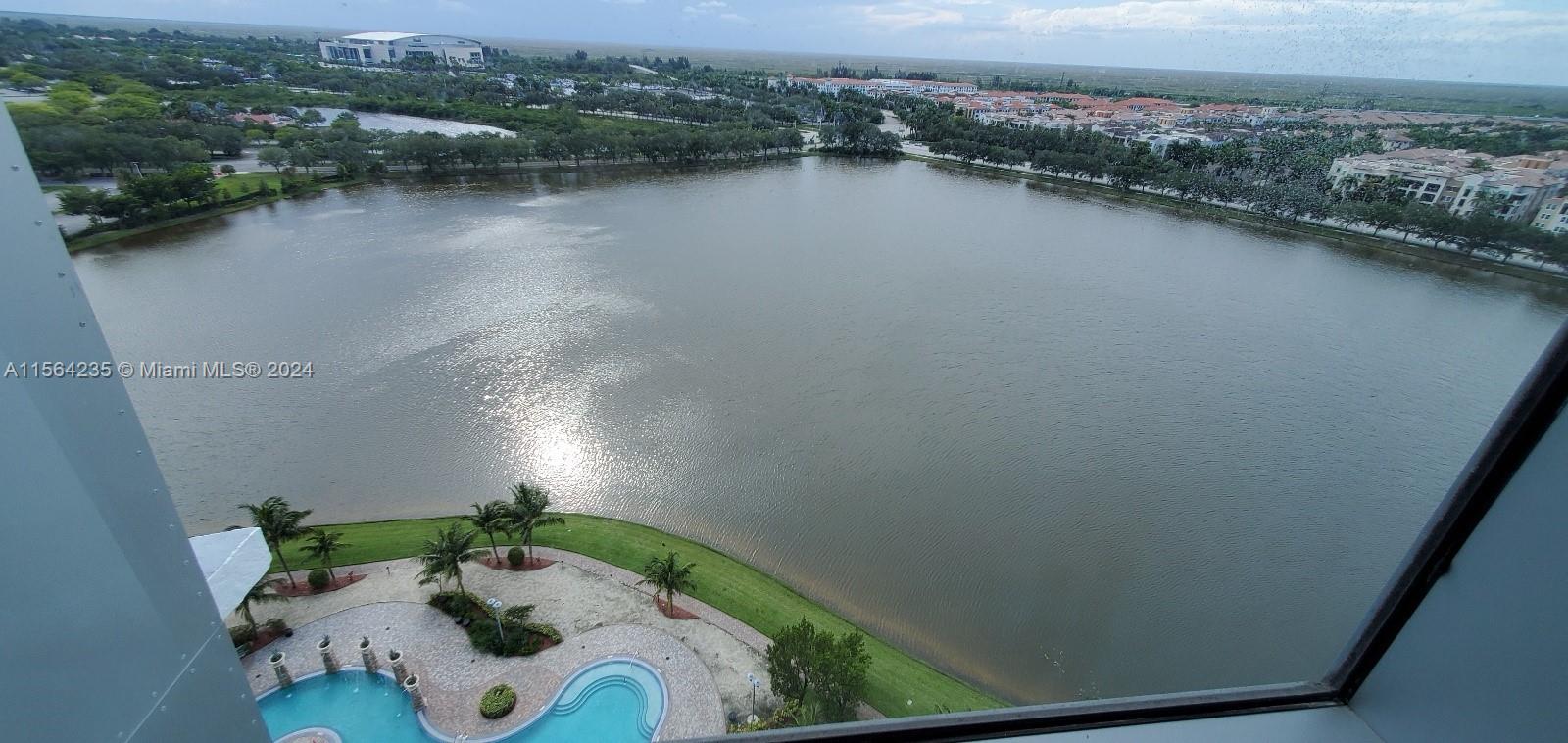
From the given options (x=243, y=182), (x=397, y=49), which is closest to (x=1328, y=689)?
(x=243, y=182)

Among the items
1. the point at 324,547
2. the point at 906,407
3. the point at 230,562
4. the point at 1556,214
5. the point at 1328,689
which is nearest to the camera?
the point at 1328,689

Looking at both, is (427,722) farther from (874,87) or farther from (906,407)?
(874,87)

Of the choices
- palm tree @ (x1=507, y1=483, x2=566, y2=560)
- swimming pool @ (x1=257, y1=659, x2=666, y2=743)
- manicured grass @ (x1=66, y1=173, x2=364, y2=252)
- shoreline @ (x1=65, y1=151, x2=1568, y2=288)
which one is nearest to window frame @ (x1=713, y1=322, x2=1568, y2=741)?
swimming pool @ (x1=257, y1=659, x2=666, y2=743)

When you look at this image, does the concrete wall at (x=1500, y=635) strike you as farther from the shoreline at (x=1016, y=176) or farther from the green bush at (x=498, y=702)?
the shoreline at (x=1016, y=176)

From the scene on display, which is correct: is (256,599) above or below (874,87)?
below

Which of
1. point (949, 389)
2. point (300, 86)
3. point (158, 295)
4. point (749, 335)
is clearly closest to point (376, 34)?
point (300, 86)

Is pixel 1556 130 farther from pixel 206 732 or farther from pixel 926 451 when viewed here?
pixel 926 451

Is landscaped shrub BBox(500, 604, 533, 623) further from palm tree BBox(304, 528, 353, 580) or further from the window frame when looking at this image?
the window frame

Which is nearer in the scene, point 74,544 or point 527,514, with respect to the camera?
point 74,544
